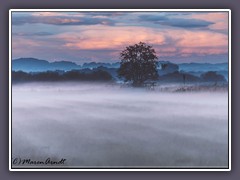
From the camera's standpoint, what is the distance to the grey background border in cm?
358

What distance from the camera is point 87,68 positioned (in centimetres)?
363

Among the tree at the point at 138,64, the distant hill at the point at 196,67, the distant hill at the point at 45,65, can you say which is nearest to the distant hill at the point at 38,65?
the distant hill at the point at 45,65

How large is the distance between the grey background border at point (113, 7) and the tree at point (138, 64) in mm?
291

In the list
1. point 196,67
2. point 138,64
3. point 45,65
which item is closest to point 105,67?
point 138,64

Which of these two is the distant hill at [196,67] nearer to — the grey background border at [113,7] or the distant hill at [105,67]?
the distant hill at [105,67]

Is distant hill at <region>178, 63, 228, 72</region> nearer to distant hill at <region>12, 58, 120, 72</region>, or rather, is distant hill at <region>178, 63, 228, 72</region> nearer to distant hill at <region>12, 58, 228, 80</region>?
distant hill at <region>12, 58, 228, 80</region>

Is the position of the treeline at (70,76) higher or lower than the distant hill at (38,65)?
lower

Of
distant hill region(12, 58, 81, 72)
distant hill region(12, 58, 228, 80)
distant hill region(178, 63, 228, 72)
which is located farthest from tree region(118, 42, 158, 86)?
distant hill region(12, 58, 81, 72)

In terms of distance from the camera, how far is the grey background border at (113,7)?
3576 millimetres

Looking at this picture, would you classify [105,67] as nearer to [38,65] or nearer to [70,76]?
[70,76]

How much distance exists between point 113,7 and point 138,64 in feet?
1.41

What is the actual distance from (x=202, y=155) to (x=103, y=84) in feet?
2.70
